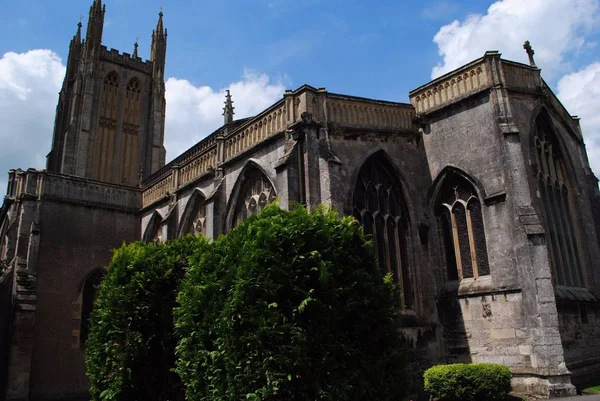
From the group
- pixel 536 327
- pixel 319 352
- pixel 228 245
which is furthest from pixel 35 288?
pixel 536 327

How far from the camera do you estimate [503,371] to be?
1155 centimetres

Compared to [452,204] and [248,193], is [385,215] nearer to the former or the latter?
[452,204]

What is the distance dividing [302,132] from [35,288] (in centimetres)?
1300

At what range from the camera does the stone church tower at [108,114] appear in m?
43.3

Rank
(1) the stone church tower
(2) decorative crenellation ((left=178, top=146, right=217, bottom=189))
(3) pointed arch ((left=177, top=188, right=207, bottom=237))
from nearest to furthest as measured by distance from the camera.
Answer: (2) decorative crenellation ((left=178, top=146, right=217, bottom=189)) < (3) pointed arch ((left=177, top=188, right=207, bottom=237)) < (1) the stone church tower

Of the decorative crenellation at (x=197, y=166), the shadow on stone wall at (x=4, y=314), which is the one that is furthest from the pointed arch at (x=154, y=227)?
the shadow on stone wall at (x=4, y=314)

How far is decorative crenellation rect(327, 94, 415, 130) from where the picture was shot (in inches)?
576

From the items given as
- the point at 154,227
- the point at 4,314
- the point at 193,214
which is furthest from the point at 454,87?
the point at 4,314

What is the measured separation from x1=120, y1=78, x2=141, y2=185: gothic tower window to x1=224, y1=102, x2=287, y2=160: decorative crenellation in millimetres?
30132

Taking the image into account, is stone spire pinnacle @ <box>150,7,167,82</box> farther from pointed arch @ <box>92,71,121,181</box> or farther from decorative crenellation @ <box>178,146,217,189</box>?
decorative crenellation @ <box>178,146,217,189</box>

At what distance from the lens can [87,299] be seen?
21438 mm

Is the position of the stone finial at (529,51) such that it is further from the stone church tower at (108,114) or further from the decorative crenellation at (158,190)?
the stone church tower at (108,114)

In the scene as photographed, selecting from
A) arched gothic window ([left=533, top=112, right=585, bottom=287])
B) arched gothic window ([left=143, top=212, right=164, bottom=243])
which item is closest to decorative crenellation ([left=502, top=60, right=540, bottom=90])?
arched gothic window ([left=533, top=112, right=585, bottom=287])

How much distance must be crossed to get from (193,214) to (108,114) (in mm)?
30386
